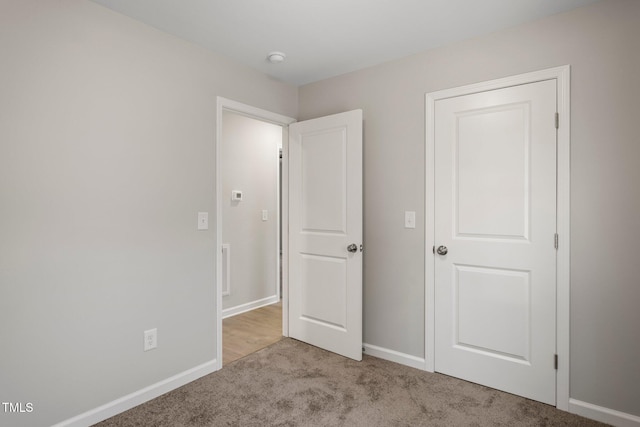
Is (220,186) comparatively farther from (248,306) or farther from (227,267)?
(248,306)

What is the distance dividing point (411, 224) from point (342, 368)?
46.9 inches

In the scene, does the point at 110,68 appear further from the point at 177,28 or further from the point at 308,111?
the point at 308,111

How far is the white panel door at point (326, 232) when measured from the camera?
2.76 meters

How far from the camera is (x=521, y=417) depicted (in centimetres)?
200

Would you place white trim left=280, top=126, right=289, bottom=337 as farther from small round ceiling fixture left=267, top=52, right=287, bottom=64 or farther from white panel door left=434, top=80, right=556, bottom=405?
white panel door left=434, top=80, right=556, bottom=405

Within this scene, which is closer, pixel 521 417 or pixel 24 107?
pixel 24 107

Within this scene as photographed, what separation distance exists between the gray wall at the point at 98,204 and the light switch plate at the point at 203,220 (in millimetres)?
40

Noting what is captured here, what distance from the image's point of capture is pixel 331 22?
217 centimetres

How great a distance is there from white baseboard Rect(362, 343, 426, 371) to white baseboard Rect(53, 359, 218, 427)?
121 centimetres

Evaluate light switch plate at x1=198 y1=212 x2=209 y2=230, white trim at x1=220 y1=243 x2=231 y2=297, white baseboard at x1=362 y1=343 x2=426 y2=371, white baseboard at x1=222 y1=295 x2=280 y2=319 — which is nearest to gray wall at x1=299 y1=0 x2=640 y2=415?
white baseboard at x1=362 y1=343 x2=426 y2=371

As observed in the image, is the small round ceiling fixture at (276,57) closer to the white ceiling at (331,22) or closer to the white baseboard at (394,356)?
the white ceiling at (331,22)

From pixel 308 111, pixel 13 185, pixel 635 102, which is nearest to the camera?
pixel 13 185

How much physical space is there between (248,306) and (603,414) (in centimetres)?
325

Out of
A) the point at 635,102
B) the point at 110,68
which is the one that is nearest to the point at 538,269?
the point at 635,102
